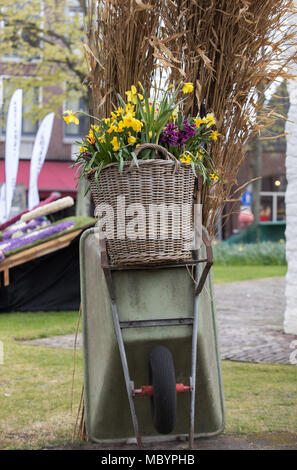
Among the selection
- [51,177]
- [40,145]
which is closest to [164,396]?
[40,145]

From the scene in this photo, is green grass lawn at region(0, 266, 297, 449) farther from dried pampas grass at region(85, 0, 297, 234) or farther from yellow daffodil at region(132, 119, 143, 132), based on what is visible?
yellow daffodil at region(132, 119, 143, 132)

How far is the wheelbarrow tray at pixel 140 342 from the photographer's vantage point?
2.83m

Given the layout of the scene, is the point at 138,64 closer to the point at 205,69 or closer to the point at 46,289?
the point at 205,69

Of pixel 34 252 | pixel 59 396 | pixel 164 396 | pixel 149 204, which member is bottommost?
pixel 59 396

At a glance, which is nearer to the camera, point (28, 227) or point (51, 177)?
point (28, 227)

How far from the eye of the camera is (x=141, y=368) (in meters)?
2.90

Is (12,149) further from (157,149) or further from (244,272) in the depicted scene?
(157,149)

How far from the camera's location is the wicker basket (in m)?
2.61

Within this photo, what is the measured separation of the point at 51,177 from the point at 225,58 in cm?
2242

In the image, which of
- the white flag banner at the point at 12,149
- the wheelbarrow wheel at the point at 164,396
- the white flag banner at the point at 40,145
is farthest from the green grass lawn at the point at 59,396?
the white flag banner at the point at 40,145

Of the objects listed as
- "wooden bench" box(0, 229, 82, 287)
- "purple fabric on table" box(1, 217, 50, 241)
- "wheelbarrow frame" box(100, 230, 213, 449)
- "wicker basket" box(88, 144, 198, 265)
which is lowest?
"wooden bench" box(0, 229, 82, 287)

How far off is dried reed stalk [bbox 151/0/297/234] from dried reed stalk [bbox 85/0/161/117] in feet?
0.23

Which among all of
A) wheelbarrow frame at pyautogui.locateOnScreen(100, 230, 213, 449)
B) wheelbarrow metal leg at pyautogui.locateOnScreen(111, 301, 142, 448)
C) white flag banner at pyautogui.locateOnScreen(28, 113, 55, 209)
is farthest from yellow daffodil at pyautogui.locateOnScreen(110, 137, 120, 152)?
white flag banner at pyautogui.locateOnScreen(28, 113, 55, 209)

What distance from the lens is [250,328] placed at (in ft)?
24.3
